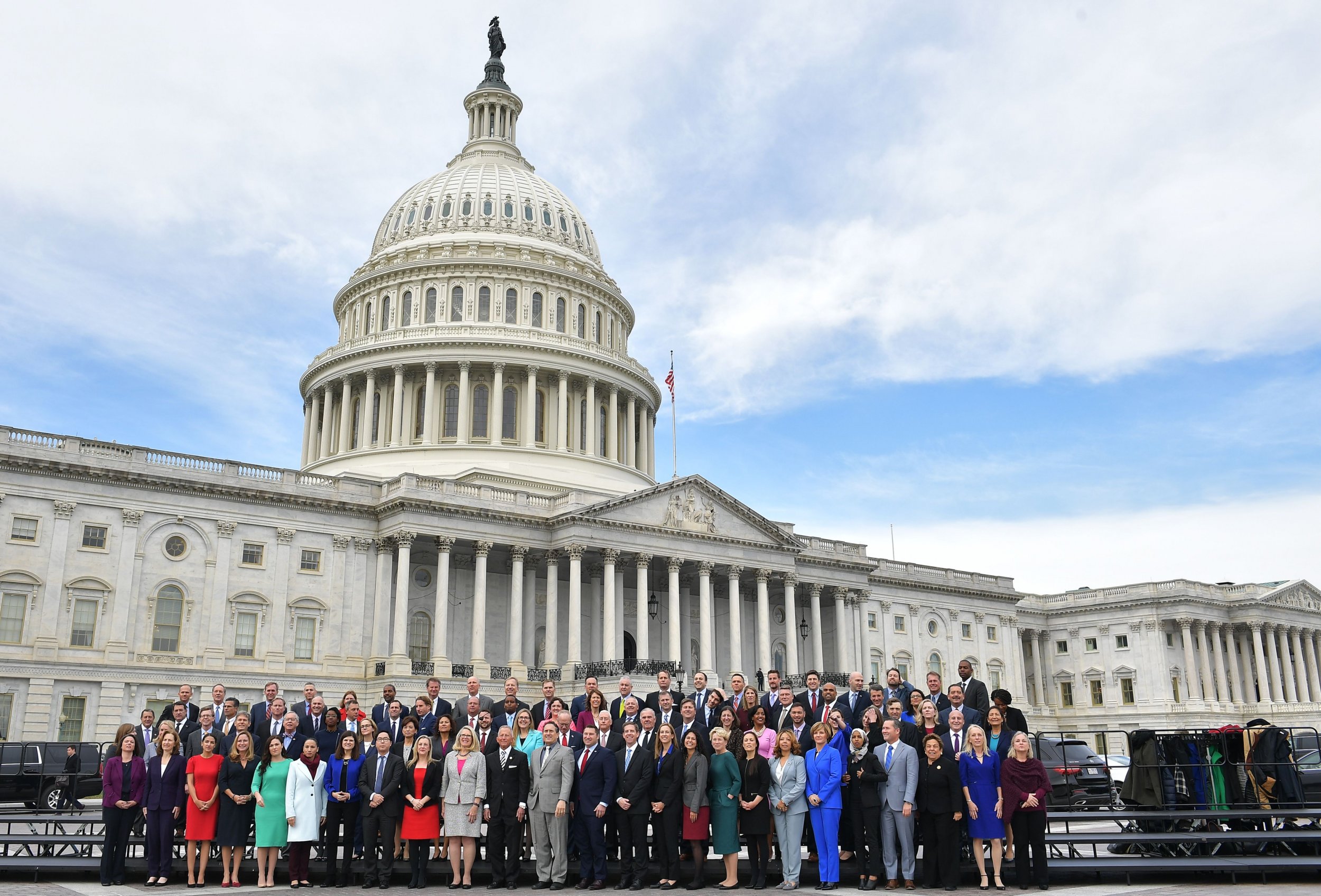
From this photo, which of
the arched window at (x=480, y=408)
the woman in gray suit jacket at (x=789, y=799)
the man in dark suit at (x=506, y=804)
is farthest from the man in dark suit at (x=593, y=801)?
the arched window at (x=480, y=408)

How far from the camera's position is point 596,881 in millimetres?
16500

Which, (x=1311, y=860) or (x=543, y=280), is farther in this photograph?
(x=543, y=280)

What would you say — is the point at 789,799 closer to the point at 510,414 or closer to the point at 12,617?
the point at 12,617

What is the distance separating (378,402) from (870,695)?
5655 centimetres

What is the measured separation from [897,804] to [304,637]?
131ft

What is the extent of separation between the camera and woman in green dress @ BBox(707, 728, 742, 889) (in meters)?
16.4

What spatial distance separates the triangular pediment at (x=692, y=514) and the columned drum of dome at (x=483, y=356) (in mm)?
4736

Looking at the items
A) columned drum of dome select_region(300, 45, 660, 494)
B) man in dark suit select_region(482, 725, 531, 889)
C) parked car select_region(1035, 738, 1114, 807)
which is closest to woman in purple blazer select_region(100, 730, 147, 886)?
man in dark suit select_region(482, 725, 531, 889)

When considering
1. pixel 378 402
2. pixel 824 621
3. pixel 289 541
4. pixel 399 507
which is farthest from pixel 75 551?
pixel 824 621

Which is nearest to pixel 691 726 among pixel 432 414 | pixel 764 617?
pixel 764 617

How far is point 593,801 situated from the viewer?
1656 cm

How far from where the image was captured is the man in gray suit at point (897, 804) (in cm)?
1603

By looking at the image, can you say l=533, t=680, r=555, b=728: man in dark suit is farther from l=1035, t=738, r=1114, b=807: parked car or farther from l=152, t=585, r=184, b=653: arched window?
l=152, t=585, r=184, b=653: arched window

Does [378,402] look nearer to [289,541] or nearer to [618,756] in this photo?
[289,541]
